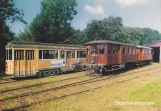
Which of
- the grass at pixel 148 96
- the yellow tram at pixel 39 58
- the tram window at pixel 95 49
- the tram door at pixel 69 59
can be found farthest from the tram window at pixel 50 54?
the grass at pixel 148 96

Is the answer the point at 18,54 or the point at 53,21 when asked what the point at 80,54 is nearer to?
the point at 18,54

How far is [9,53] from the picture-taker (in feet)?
54.3

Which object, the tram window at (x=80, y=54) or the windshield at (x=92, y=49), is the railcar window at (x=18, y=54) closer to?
Result: the windshield at (x=92, y=49)

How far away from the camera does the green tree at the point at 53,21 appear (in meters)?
38.0

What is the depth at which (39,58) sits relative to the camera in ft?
58.6

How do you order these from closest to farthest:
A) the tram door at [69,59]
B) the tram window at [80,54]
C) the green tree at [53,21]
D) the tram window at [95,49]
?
the tram window at [95,49] < the tram door at [69,59] < the tram window at [80,54] < the green tree at [53,21]

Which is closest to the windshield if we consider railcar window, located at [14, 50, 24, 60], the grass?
railcar window, located at [14, 50, 24, 60]

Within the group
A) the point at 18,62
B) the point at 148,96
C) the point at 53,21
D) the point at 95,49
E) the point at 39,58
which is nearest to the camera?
the point at 148,96

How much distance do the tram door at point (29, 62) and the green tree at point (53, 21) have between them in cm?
2070

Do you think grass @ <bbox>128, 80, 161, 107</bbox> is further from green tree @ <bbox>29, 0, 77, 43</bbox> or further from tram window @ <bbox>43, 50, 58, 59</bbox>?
green tree @ <bbox>29, 0, 77, 43</bbox>

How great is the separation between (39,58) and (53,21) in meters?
23.6

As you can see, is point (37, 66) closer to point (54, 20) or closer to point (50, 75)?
point (50, 75)

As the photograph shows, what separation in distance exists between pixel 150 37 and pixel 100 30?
315ft

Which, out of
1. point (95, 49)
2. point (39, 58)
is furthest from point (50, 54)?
point (95, 49)
